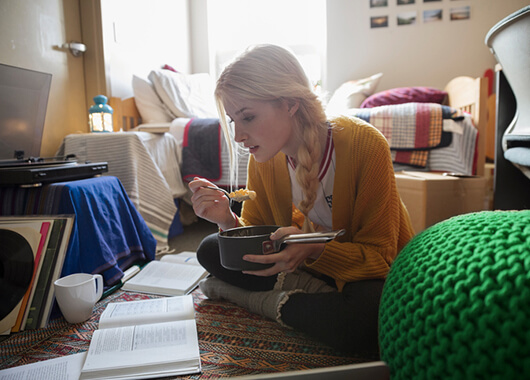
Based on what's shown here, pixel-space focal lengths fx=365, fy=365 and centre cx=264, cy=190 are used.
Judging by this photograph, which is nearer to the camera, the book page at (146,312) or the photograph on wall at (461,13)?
the book page at (146,312)

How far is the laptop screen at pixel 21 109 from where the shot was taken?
4.45 ft

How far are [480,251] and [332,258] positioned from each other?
1.55 feet

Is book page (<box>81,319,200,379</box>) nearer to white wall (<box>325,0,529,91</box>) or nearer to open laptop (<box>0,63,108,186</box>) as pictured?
open laptop (<box>0,63,108,186</box>)

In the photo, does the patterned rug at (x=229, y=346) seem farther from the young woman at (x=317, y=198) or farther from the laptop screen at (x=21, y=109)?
the laptop screen at (x=21, y=109)

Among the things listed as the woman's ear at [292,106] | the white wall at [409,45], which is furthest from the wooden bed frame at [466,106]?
the woman's ear at [292,106]

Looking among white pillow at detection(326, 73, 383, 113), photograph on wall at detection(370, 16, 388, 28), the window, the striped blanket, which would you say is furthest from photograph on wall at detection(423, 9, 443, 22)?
the striped blanket

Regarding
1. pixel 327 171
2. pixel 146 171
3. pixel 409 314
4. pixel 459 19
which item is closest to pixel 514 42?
pixel 327 171

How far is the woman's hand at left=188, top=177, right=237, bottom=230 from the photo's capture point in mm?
979

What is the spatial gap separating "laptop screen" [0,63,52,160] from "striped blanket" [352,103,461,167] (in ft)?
5.65

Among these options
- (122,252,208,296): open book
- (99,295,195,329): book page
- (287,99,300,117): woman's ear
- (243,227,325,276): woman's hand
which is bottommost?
(122,252,208,296): open book

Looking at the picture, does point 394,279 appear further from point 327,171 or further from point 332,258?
point 327,171

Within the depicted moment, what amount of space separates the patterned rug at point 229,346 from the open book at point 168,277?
167 mm

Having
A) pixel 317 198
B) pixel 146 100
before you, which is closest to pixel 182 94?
pixel 146 100

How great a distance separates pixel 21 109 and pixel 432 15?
333 centimetres
